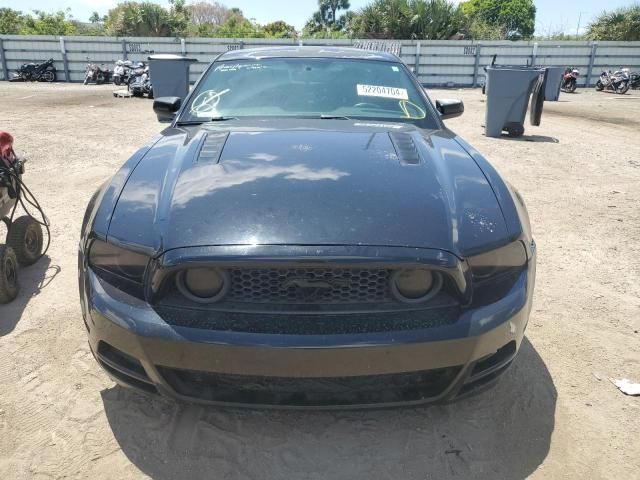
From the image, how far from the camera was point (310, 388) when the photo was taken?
180 centimetres

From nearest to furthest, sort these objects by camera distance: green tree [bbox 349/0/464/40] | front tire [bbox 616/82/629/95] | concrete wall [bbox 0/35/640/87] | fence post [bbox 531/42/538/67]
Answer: front tire [bbox 616/82/629/95] < concrete wall [bbox 0/35/640/87] < fence post [bbox 531/42/538/67] < green tree [bbox 349/0/464/40]

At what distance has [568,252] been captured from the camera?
13.3 feet

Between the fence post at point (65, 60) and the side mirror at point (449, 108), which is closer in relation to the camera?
the side mirror at point (449, 108)

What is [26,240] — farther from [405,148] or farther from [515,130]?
[515,130]

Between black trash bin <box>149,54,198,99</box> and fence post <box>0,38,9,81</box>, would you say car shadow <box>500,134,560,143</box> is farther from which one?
fence post <box>0,38,9,81</box>

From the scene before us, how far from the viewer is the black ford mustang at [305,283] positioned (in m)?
1.68

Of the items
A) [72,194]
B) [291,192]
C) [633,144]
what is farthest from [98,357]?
[633,144]

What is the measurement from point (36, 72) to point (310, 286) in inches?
937

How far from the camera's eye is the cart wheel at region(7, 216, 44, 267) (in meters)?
3.48

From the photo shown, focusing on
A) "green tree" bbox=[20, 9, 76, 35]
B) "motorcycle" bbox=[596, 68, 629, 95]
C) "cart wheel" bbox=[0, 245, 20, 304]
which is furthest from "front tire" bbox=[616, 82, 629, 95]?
"green tree" bbox=[20, 9, 76, 35]

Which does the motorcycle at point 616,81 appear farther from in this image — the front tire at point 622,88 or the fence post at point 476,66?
the fence post at point 476,66

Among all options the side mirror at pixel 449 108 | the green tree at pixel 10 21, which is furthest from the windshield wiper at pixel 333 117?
the green tree at pixel 10 21

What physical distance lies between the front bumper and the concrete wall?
20875 millimetres

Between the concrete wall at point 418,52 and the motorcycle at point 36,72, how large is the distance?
0.62m
